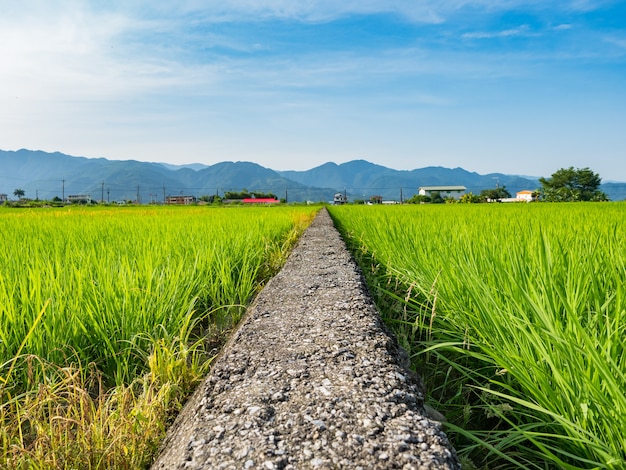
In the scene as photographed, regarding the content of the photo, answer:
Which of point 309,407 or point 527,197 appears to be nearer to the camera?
point 309,407

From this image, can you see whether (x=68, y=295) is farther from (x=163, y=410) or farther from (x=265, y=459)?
(x=265, y=459)

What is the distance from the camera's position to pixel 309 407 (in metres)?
0.99

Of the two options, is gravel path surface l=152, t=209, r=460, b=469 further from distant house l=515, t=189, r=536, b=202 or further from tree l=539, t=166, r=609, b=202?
tree l=539, t=166, r=609, b=202

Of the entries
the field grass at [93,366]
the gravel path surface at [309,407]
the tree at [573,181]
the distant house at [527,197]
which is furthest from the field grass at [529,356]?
the tree at [573,181]

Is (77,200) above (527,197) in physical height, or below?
below

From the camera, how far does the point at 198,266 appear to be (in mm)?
2572

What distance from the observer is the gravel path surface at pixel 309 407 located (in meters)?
0.81

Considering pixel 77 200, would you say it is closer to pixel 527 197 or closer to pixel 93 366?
pixel 93 366

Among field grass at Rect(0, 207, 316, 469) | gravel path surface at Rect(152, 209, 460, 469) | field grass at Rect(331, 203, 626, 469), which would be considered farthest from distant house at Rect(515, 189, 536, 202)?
field grass at Rect(0, 207, 316, 469)

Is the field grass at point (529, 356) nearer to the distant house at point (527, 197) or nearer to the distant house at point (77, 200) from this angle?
the distant house at point (527, 197)

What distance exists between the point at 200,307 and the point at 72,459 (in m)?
1.54

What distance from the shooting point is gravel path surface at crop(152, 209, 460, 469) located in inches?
31.8

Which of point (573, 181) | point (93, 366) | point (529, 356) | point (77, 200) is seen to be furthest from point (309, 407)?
point (77, 200)

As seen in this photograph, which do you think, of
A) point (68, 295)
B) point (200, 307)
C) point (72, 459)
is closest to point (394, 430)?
point (72, 459)
